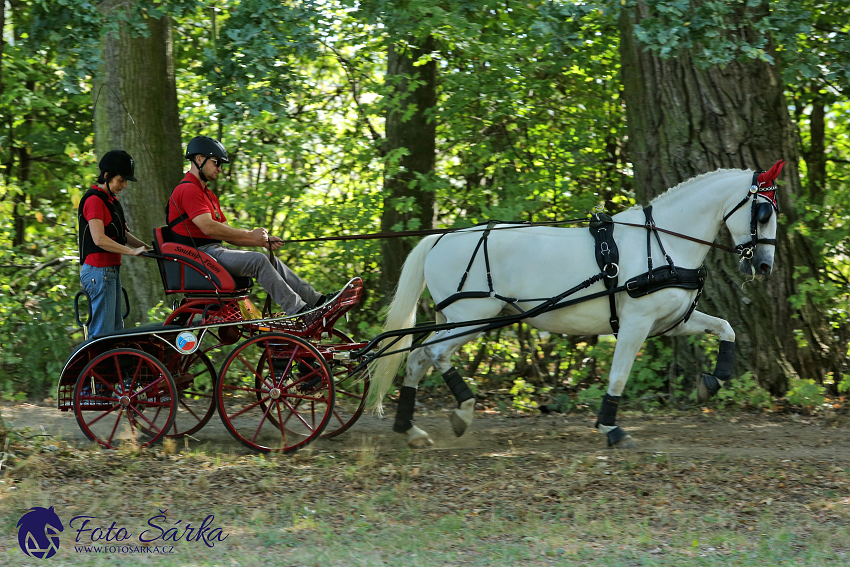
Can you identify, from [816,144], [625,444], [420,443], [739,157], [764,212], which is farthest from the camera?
[816,144]

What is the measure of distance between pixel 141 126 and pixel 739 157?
5.97 metres

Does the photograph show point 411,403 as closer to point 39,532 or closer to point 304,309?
point 304,309

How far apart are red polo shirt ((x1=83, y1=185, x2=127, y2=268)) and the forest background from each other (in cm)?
98

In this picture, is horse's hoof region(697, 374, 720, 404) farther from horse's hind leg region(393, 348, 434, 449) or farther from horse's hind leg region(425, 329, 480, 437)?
horse's hind leg region(393, 348, 434, 449)

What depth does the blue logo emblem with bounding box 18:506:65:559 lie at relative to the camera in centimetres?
420

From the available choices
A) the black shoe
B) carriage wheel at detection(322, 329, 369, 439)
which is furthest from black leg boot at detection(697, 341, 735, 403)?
the black shoe

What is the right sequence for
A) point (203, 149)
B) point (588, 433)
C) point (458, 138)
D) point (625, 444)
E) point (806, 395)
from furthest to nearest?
point (458, 138) < point (806, 395) < point (588, 433) < point (625, 444) < point (203, 149)

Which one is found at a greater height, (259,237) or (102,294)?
(259,237)

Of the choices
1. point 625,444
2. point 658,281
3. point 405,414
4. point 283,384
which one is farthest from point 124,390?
point 658,281

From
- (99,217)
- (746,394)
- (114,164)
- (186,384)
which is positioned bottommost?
(746,394)

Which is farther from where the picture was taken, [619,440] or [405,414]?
[405,414]

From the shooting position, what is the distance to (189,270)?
18.9 ft

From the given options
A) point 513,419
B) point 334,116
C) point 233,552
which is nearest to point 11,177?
point 334,116

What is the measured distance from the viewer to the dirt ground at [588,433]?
6207 mm
